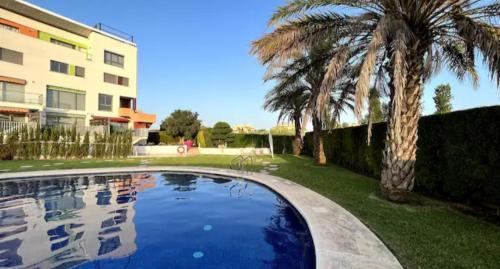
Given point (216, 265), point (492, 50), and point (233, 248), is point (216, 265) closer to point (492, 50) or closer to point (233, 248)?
point (233, 248)

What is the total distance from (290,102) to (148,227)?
17.1m

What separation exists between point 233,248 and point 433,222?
14.0 ft

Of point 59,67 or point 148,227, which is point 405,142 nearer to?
point 148,227

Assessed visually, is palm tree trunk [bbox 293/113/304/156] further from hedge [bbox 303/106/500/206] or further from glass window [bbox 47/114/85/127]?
glass window [bbox 47/114/85/127]

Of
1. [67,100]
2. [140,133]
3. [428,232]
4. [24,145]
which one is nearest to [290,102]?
[428,232]

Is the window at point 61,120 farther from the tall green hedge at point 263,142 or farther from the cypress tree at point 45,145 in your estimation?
the tall green hedge at point 263,142

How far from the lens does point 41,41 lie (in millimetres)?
28719

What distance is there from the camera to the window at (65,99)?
29778 mm

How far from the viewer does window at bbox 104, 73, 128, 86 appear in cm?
3510

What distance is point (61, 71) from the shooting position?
30.6 m

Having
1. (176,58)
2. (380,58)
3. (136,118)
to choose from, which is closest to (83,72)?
(136,118)

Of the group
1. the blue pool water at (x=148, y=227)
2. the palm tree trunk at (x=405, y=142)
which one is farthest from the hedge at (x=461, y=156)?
the blue pool water at (x=148, y=227)

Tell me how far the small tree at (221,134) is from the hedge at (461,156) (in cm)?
3169

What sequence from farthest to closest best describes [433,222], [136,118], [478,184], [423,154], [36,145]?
[136,118]
[36,145]
[423,154]
[478,184]
[433,222]
